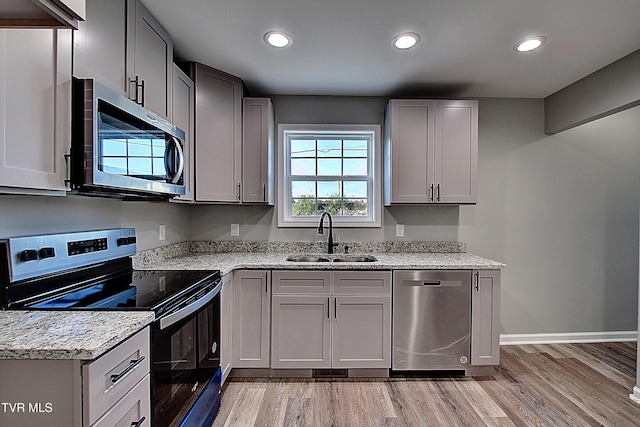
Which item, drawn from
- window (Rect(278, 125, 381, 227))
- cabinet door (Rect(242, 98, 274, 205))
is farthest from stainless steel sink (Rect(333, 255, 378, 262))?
cabinet door (Rect(242, 98, 274, 205))

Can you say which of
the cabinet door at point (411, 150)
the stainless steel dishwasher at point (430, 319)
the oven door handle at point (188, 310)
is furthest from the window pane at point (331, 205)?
the oven door handle at point (188, 310)

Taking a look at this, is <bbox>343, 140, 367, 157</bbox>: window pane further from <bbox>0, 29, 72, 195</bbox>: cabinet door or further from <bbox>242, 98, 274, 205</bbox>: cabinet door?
<bbox>0, 29, 72, 195</bbox>: cabinet door

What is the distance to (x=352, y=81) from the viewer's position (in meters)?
2.83

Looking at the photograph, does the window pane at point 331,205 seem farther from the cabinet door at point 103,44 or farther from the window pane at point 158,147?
the cabinet door at point 103,44

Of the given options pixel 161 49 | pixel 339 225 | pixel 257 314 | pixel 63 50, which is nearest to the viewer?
pixel 63 50

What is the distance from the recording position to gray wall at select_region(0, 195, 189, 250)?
4.51 ft

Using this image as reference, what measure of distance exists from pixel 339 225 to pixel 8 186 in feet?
8.05

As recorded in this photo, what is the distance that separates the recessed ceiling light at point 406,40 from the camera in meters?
2.09

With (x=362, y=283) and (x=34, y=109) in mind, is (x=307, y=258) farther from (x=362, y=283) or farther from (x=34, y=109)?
(x=34, y=109)

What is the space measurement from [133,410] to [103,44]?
5.04 ft

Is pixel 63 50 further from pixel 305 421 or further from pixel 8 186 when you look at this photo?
pixel 305 421

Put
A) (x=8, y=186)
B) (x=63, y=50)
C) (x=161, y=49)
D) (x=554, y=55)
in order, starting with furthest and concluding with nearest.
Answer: (x=554, y=55), (x=161, y=49), (x=63, y=50), (x=8, y=186)

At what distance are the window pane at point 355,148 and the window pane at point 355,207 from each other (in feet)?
1.52

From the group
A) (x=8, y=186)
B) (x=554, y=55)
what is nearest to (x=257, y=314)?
(x=8, y=186)
